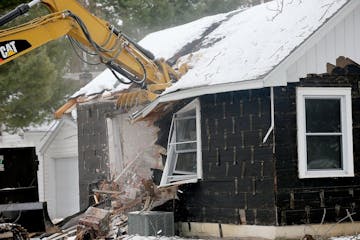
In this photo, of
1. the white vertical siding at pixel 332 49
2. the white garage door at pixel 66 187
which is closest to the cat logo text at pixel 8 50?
the white vertical siding at pixel 332 49

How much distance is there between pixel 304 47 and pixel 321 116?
4.67 ft

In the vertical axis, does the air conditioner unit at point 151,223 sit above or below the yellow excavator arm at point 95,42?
below

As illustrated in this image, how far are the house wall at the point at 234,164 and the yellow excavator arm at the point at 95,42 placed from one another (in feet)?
7.73

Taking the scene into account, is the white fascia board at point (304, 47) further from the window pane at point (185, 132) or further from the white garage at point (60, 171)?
the white garage at point (60, 171)

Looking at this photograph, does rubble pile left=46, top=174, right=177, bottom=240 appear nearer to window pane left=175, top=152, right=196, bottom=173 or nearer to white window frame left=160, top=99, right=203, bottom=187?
white window frame left=160, top=99, right=203, bottom=187

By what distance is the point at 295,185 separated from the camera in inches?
587

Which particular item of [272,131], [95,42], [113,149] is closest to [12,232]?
[272,131]

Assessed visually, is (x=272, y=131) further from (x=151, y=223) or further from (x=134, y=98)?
(x=134, y=98)

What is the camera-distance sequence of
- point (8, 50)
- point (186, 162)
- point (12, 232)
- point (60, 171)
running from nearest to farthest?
point (12, 232) → point (8, 50) → point (186, 162) → point (60, 171)

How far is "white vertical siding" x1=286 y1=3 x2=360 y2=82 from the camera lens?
15078 millimetres

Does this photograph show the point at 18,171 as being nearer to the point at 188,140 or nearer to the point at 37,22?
the point at 37,22

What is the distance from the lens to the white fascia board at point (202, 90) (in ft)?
47.5

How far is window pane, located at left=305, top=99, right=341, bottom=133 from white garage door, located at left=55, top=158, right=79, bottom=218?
13.8m

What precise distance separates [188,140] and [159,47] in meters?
5.48
